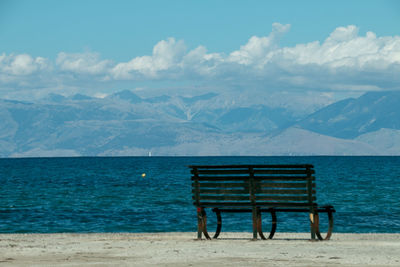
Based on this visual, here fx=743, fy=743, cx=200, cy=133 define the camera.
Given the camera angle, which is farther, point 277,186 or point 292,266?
point 277,186

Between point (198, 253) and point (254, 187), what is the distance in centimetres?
285

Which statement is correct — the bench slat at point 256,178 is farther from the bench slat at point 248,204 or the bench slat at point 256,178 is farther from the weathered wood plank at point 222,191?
the bench slat at point 248,204

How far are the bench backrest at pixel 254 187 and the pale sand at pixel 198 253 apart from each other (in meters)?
0.87

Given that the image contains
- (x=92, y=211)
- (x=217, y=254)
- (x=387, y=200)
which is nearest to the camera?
(x=217, y=254)

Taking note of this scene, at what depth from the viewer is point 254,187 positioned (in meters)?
16.2

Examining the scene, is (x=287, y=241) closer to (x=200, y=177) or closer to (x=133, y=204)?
(x=200, y=177)

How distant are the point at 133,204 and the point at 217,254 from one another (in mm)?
29996

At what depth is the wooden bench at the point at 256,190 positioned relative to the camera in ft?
51.8

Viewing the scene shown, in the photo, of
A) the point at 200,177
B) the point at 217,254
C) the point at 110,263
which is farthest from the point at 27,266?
the point at 200,177

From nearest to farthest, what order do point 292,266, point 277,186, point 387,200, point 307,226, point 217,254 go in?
1. point 292,266
2. point 217,254
3. point 277,186
4. point 307,226
5. point 387,200

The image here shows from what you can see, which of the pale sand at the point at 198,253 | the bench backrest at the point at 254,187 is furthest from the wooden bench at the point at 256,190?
the pale sand at the point at 198,253

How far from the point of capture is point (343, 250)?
14242mm

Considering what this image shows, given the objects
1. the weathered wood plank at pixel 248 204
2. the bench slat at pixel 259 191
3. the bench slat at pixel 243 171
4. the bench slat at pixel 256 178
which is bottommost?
the weathered wood plank at pixel 248 204

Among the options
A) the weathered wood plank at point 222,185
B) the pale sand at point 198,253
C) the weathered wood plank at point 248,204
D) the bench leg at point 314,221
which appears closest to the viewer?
the pale sand at point 198,253
